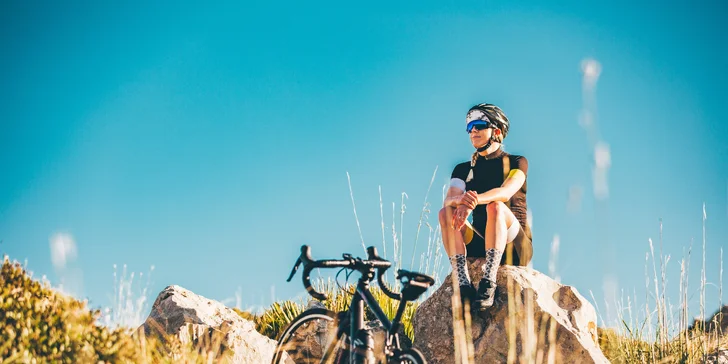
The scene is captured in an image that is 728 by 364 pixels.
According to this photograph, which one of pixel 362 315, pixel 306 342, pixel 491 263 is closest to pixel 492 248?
pixel 491 263

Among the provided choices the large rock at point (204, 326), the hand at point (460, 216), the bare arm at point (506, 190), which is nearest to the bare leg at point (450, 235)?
the hand at point (460, 216)

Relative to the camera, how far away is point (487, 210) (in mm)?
5078

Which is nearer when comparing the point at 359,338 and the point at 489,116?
the point at 359,338

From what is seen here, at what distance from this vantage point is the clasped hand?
15.8 ft

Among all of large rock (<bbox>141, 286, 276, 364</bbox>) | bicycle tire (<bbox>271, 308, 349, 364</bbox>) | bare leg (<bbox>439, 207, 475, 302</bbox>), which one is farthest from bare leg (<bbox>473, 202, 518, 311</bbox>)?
large rock (<bbox>141, 286, 276, 364</bbox>)

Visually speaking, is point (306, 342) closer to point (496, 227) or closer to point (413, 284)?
point (496, 227)

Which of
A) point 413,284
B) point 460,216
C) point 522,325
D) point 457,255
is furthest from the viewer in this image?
point 522,325

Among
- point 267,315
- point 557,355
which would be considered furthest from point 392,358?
point 267,315

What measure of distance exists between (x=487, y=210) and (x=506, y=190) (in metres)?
0.23

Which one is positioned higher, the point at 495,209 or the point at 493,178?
the point at 493,178

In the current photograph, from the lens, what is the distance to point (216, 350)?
5.14 meters

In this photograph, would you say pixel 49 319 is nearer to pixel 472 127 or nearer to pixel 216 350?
pixel 216 350

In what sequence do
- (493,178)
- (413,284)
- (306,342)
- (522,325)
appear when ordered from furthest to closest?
(306,342) < (493,178) < (522,325) < (413,284)

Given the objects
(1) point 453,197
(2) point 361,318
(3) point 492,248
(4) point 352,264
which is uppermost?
(1) point 453,197
